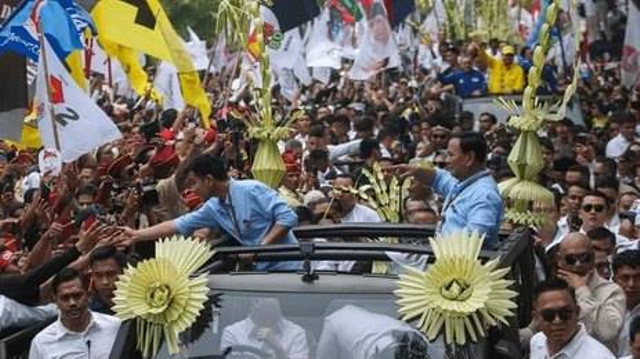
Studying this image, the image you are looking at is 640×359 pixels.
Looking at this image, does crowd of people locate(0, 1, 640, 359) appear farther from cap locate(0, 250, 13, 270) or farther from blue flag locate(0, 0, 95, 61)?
blue flag locate(0, 0, 95, 61)

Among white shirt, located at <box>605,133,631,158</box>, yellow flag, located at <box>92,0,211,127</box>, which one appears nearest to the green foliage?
white shirt, located at <box>605,133,631,158</box>

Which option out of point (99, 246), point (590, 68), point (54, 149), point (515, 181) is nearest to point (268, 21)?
point (54, 149)

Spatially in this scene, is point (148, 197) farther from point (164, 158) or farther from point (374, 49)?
point (374, 49)

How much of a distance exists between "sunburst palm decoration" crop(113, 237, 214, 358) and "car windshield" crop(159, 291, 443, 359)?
0.09 m

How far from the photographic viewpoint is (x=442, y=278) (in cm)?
784

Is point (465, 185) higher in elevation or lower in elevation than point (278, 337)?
higher

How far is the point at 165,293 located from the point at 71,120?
20.4 feet

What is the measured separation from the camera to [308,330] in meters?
7.77

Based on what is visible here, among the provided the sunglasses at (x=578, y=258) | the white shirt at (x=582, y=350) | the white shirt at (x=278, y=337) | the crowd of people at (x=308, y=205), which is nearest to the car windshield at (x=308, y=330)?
the white shirt at (x=278, y=337)

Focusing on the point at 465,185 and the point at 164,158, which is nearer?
the point at 465,185

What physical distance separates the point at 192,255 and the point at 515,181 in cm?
463

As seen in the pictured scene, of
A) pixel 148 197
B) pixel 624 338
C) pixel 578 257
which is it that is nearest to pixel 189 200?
pixel 148 197

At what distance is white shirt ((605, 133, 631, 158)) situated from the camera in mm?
20969

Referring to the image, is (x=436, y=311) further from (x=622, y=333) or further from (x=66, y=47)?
(x=66, y=47)
